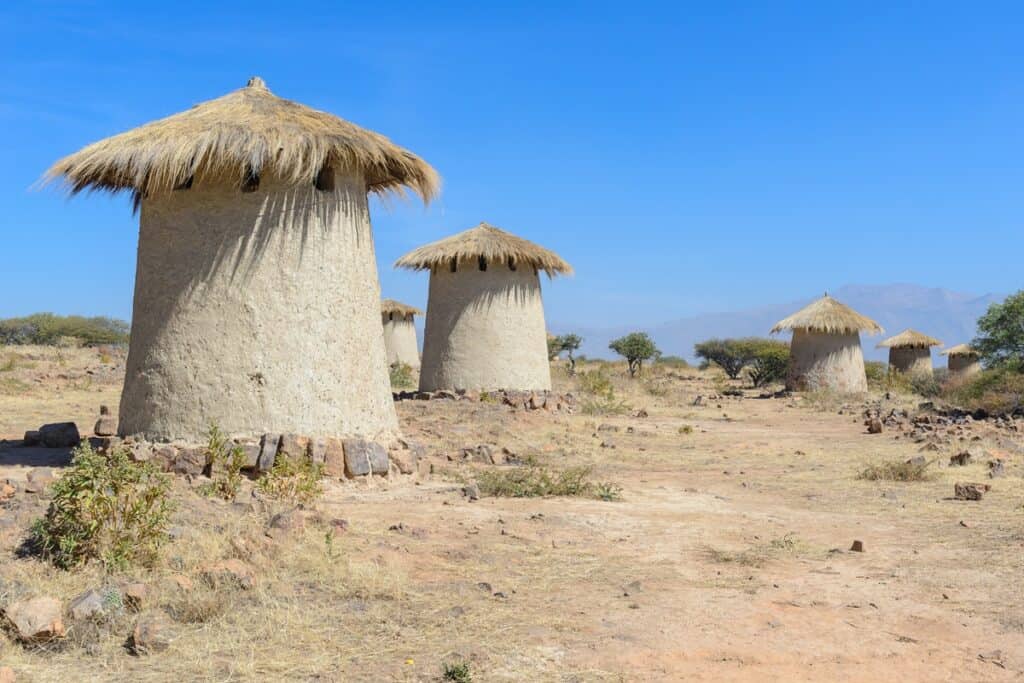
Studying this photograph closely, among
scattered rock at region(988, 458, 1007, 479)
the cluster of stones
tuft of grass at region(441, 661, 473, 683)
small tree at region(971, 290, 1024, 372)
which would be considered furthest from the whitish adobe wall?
small tree at region(971, 290, 1024, 372)

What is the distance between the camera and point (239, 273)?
7.08 m

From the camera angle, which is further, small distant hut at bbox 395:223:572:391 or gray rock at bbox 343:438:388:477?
small distant hut at bbox 395:223:572:391

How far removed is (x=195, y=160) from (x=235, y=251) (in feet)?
2.42

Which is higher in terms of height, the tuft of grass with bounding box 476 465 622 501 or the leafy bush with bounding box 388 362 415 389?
the leafy bush with bounding box 388 362 415 389

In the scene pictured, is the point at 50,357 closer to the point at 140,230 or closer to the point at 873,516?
the point at 140,230

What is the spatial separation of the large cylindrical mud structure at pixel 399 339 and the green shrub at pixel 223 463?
16.5 m

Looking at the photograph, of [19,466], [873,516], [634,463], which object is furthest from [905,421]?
[19,466]

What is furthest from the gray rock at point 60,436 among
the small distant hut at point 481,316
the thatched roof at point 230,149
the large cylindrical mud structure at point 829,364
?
the large cylindrical mud structure at point 829,364

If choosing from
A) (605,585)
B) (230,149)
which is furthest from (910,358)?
(605,585)

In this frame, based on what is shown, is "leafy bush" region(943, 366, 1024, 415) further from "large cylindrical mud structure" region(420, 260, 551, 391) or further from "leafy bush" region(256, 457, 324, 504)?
"leafy bush" region(256, 457, 324, 504)

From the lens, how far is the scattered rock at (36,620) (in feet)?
11.8

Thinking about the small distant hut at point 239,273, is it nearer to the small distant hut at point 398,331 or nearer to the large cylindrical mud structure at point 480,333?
the large cylindrical mud structure at point 480,333

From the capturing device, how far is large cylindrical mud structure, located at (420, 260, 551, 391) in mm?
12930

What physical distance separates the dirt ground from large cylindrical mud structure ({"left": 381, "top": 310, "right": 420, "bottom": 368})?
1500 centimetres
